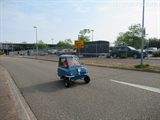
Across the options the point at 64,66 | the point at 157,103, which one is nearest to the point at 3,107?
the point at 64,66

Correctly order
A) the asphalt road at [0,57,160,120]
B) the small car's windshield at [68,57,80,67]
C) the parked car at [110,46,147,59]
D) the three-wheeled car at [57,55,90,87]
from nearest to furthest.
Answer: the asphalt road at [0,57,160,120] → the three-wheeled car at [57,55,90,87] → the small car's windshield at [68,57,80,67] → the parked car at [110,46,147,59]

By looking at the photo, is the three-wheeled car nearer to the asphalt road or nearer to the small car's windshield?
the small car's windshield

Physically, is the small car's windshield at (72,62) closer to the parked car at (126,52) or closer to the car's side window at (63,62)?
the car's side window at (63,62)

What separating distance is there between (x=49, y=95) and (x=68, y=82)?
4.50ft

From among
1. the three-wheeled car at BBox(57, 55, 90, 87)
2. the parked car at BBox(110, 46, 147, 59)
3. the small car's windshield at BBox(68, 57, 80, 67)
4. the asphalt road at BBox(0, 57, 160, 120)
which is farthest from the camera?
the parked car at BBox(110, 46, 147, 59)

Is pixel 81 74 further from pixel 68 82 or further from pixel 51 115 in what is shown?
pixel 51 115

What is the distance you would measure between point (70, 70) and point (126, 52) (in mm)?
18911

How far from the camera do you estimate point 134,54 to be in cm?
2503

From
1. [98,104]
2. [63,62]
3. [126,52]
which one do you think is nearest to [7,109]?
[98,104]

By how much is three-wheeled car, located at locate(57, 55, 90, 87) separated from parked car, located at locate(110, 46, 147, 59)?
56.9ft

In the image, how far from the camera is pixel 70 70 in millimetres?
8344

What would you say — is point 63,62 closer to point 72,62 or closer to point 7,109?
point 72,62

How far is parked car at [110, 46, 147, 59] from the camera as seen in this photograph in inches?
973

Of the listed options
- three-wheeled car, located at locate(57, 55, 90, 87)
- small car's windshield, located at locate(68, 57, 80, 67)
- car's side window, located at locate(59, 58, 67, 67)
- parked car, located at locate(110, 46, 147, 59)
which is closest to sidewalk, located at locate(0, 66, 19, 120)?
three-wheeled car, located at locate(57, 55, 90, 87)
